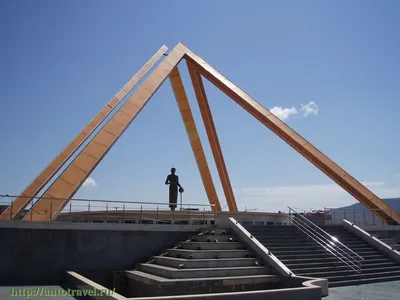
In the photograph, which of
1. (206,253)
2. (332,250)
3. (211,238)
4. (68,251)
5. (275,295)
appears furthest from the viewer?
(332,250)

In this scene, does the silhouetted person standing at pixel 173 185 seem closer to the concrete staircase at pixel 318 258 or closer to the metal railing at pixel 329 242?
the concrete staircase at pixel 318 258

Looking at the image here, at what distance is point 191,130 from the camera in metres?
27.4

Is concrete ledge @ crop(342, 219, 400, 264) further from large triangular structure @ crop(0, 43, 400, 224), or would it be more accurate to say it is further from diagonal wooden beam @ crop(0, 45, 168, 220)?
diagonal wooden beam @ crop(0, 45, 168, 220)

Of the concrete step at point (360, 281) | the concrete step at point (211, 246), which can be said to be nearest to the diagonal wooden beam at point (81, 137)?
the concrete step at point (211, 246)

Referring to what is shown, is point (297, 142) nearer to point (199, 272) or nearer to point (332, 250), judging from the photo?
point (332, 250)

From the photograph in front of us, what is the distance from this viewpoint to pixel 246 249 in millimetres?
14180

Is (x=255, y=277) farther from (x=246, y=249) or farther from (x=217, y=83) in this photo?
(x=217, y=83)

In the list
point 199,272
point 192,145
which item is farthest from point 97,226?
point 192,145

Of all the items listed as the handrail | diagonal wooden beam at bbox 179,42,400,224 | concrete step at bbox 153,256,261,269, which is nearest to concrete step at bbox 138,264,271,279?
concrete step at bbox 153,256,261,269

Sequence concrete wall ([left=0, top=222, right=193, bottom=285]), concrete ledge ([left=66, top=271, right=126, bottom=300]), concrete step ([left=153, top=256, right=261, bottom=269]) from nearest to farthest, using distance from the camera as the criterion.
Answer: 1. concrete ledge ([left=66, top=271, right=126, bottom=300])
2. concrete step ([left=153, top=256, right=261, bottom=269])
3. concrete wall ([left=0, top=222, right=193, bottom=285])

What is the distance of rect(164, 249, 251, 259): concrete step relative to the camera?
42.1ft

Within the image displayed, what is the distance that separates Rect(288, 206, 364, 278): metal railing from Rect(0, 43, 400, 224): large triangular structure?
238 inches

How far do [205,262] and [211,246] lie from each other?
130 centimetres

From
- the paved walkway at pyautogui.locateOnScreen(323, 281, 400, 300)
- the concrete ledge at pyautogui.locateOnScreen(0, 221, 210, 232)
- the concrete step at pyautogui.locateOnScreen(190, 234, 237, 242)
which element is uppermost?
the concrete ledge at pyautogui.locateOnScreen(0, 221, 210, 232)
